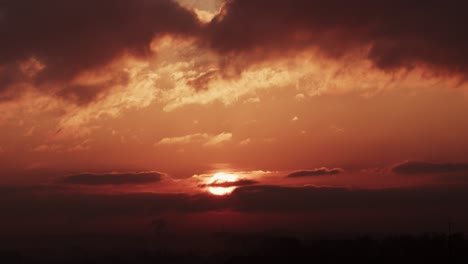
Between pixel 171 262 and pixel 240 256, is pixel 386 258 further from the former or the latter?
pixel 171 262

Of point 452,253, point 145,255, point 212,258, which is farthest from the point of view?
Answer: point 145,255

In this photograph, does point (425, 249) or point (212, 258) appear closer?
point (425, 249)

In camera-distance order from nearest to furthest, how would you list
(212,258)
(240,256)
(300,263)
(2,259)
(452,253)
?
(452,253) → (300,263) → (240,256) → (212,258) → (2,259)

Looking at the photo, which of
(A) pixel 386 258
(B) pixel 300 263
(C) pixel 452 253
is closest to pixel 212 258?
(B) pixel 300 263

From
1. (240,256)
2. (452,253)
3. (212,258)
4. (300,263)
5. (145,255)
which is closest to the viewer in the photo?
(452,253)

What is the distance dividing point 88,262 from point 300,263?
7091 cm

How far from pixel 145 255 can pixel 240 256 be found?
168 ft

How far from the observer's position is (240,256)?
137625 mm

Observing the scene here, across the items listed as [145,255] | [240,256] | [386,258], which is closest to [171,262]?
[145,255]

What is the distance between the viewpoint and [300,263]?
413ft

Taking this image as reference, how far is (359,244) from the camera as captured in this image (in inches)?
5246

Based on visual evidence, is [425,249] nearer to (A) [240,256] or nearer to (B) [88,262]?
(A) [240,256]

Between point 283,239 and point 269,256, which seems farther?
point 283,239

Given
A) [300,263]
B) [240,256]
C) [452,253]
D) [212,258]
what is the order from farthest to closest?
[212,258] → [240,256] → [300,263] → [452,253]
